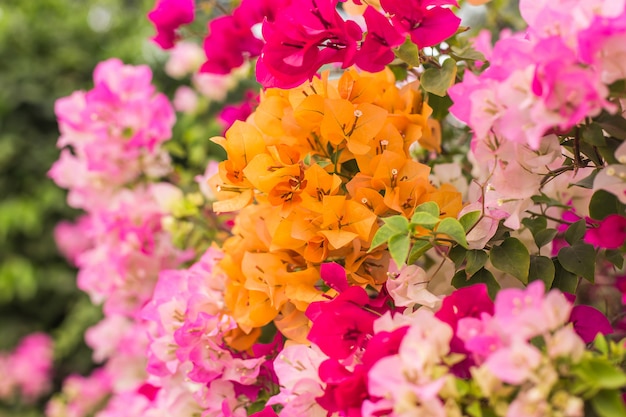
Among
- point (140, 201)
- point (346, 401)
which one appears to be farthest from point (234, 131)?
point (140, 201)

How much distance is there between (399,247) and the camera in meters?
0.38

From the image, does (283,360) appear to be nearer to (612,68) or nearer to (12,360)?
(612,68)

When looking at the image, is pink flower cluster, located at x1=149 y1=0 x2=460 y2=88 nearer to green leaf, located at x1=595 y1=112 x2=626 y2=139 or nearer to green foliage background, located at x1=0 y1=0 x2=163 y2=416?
green leaf, located at x1=595 y1=112 x2=626 y2=139

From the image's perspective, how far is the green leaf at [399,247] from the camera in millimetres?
375

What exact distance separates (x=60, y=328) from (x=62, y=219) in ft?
1.00

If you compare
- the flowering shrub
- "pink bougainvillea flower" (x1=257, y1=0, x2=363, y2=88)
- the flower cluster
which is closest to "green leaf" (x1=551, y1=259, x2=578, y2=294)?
the flowering shrub

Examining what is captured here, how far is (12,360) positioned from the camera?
1756mm

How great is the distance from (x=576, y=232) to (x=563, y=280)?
4cm

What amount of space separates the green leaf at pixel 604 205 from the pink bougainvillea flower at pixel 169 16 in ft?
1.61

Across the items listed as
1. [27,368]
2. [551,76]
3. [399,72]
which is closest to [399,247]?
[551,76]

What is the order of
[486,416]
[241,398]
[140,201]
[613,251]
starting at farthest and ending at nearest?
[140,201] < [241,398] < [613,251] < [486,416]

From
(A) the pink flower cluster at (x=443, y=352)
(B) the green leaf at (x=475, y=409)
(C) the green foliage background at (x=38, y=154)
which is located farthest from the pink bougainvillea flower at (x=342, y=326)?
(C) the green foliage background at (x=38, y=154)

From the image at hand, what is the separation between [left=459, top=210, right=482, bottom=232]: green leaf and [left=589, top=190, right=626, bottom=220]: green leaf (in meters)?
0.07

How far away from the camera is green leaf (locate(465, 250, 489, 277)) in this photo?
0.43 m
